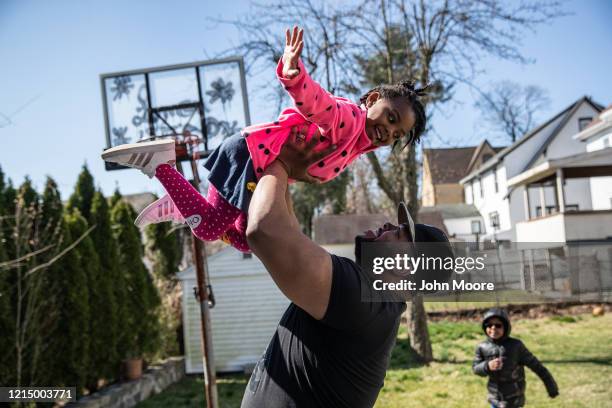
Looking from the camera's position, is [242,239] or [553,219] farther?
[553,219]

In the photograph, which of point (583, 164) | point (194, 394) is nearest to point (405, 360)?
point (194, 394)

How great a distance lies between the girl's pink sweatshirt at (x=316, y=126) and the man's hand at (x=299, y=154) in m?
0.02

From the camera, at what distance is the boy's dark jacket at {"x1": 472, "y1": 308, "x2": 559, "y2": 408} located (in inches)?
172

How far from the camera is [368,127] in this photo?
209cm

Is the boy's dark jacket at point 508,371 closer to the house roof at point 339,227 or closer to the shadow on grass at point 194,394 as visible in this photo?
the shadow on grass at point 194,394

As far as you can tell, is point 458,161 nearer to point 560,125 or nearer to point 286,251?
point 560,125

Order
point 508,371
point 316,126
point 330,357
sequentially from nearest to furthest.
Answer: point 330,357, point 316,126, point 508,371

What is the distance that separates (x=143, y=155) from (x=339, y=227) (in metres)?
19.6

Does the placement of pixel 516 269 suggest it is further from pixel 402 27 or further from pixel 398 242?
pixel 402 27

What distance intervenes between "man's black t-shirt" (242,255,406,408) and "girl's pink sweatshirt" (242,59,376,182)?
1.81 feet

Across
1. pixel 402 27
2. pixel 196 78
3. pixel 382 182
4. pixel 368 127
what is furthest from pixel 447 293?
Answer: pixel 402 27

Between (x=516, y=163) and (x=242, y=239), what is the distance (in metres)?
22.6

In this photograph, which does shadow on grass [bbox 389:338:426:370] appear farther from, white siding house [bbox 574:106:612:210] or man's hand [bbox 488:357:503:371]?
white siding house [bbox 574:106:612:210]

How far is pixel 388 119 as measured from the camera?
2053mm
